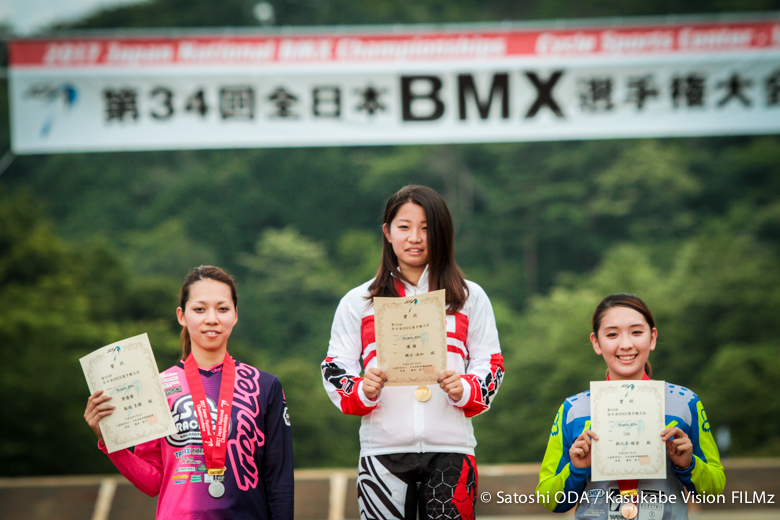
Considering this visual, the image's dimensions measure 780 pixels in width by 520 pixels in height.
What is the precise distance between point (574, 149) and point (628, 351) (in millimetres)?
18973

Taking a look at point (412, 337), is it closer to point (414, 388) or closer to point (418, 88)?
point (414, 388)

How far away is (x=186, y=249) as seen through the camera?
19922 mm

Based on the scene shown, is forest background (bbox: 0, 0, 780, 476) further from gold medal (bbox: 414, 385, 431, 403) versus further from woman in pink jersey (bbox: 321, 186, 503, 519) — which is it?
gold medal (bbox: 414, 385, 431, 403)

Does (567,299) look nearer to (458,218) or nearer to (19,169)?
(458,218)

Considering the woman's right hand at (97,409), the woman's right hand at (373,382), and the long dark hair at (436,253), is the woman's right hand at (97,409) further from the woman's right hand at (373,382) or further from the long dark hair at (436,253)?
the long dark hair at (436,253)

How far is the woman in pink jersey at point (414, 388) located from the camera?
2.43 m

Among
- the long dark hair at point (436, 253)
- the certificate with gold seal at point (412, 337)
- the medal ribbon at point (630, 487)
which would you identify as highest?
the long dark hair at point (436, 253)

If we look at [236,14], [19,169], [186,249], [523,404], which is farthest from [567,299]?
[19,169]

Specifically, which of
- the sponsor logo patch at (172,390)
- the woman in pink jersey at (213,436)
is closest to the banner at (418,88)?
the woman in pink jersey at (213,436)

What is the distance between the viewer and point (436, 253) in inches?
102

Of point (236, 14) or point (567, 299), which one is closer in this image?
point (567, 299)

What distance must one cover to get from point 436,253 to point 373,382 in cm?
48

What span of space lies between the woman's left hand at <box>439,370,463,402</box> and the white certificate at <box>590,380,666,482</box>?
0.38 metres

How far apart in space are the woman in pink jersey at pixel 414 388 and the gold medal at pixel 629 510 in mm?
443
